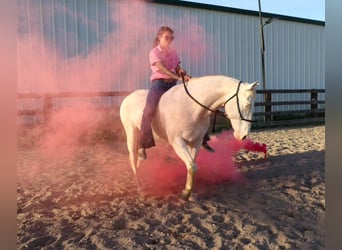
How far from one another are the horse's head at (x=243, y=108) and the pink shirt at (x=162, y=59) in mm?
Result: 712

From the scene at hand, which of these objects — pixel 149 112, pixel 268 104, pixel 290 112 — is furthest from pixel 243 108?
pixel 290 112

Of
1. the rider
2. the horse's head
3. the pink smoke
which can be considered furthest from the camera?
the pink smoke

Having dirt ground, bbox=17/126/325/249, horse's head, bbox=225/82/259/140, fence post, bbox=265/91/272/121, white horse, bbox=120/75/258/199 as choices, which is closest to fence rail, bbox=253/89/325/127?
fence post, bbox=265/91/272/121

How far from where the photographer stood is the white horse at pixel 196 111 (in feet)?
8.16

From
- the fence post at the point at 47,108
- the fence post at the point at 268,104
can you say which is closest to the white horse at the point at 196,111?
the fence post at the point at 47,108

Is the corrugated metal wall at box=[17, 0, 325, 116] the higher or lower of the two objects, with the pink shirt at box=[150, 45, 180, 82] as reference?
higher

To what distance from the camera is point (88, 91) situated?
6.36 metres

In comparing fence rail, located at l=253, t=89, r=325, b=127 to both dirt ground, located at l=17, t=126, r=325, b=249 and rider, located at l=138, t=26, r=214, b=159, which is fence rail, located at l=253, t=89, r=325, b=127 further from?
rider, located at l=138, t=26, r=214, b=159

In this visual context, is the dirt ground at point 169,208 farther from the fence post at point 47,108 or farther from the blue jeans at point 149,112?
the fence post at point 47,108

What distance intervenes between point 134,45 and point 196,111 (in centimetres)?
393

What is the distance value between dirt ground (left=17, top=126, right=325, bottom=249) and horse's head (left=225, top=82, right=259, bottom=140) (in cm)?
63

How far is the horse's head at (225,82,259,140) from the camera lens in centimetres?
244
